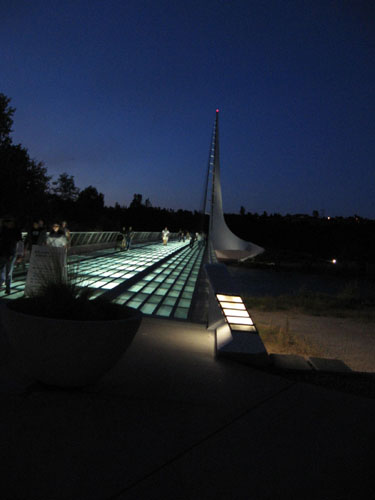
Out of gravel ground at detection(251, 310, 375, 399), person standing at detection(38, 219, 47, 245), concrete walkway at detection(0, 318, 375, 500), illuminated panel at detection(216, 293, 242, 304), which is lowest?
gravel ground at detection(251, 310, 375, 399)

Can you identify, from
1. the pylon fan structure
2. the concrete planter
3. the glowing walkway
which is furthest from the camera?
the pylon fan structure

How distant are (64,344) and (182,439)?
3.23 feet

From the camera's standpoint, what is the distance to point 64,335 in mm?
2957

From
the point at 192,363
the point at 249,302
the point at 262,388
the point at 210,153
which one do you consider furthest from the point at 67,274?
the point at 210,153

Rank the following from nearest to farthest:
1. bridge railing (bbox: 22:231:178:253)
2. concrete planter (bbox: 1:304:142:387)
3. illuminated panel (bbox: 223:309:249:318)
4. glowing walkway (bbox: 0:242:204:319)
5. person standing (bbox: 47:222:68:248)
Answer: concrete planter (bbox: 1:304:142:387), illuminated panel (bbox: 223:309:249:318), glowing walkway (bbox: 0:242:204:319), person standing (bbox: 47:222:68:248), bridge railing (bbox: 22:231:178:253)

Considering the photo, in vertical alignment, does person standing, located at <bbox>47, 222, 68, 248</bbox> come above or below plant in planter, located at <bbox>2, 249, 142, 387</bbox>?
above

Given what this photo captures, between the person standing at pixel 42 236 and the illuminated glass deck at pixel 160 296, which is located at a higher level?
the person standing at pixel 42 236

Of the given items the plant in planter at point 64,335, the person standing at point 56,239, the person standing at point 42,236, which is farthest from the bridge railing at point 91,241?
the plant in planter at point 64,335

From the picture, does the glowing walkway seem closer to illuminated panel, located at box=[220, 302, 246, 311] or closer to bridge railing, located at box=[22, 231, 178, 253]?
illuminated panel, located at box=[220, 302, 246, 311]

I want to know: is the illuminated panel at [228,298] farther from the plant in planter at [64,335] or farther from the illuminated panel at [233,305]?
the plant in planter at [64,335]

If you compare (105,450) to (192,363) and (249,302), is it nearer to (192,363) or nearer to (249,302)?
(192,363)

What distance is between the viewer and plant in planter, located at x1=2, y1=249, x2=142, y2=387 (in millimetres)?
2967

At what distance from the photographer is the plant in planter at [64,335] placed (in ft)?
9.73

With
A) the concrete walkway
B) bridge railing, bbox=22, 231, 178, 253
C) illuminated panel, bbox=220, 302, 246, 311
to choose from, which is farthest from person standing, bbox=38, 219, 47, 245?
bridge railing, bbox=22, 231, 178, 253
